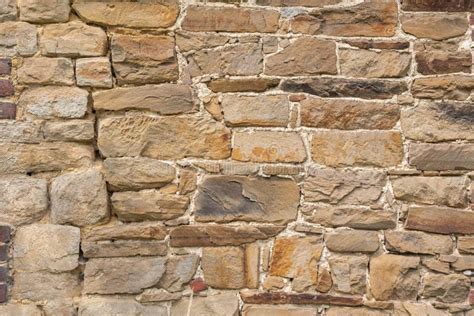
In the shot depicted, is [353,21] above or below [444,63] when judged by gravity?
above

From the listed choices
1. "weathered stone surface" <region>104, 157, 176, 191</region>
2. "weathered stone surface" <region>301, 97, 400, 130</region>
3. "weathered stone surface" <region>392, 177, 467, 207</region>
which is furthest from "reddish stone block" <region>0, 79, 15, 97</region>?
"weathered stone surface" <region>392, 177, 467, 207</region>

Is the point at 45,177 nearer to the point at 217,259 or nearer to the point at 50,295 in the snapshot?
the point at 50,295

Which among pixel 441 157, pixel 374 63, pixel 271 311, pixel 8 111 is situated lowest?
pixel 271 311

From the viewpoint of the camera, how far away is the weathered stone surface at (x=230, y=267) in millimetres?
2107

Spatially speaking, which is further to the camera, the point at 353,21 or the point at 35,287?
the point at 353,21

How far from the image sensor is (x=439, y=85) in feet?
7.08

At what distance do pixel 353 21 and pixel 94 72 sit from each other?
3.46 feet

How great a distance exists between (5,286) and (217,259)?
0.81m

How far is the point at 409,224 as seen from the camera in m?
2.13

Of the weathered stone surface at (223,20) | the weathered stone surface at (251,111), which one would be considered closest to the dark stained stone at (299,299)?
the weathered stone surface at (251,111)

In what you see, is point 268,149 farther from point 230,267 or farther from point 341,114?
point 230,267

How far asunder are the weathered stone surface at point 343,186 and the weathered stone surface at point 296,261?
181mm

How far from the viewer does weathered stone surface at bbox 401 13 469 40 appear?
218 cm

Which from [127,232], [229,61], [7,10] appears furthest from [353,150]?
[7,10]
